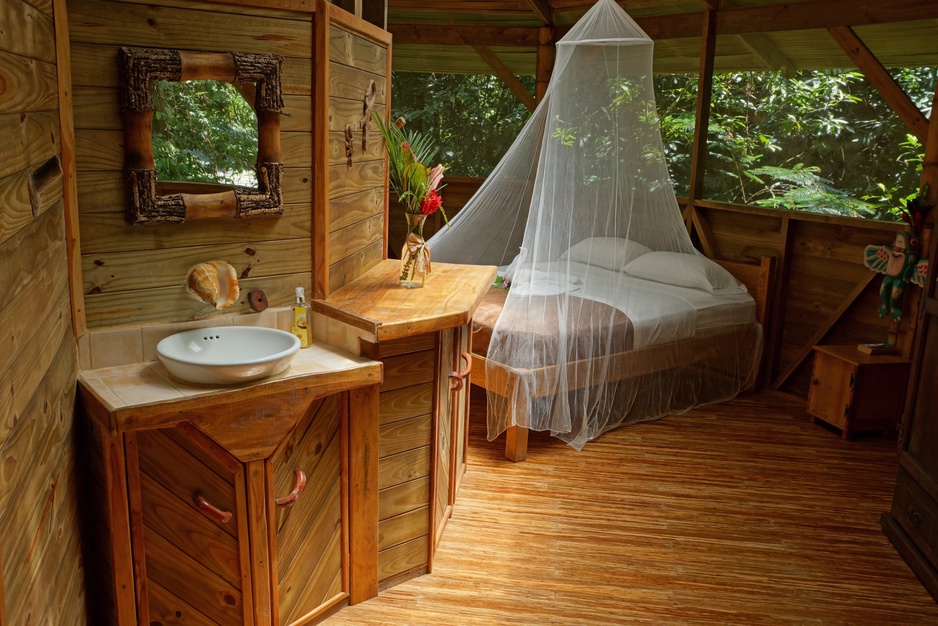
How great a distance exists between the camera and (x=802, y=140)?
465cm

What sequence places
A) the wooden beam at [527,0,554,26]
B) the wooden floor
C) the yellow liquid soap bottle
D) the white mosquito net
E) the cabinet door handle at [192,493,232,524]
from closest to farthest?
the cabinet door handle at [192,493,232,524], the yellow liquid soap bottle, the wooden floor, the white mosquito net, the wooden beam at [527,0,554,26]

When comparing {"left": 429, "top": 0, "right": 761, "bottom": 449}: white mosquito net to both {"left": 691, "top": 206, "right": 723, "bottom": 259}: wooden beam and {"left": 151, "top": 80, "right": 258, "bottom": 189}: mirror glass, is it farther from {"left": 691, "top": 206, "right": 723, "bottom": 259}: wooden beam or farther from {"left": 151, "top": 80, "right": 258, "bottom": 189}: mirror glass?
{"left": 151, "top": 80, "right": 258, "bottom": 189}: mirror glass

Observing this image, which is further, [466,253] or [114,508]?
[466,253]

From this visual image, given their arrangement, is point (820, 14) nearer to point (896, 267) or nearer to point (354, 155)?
point (896, 267)

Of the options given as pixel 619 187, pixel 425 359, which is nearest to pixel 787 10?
pixel 619 187

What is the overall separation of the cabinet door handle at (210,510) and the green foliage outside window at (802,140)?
7.71 feet

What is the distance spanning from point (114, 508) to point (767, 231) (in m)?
4.09

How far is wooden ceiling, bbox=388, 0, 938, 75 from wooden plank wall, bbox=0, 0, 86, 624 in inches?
156

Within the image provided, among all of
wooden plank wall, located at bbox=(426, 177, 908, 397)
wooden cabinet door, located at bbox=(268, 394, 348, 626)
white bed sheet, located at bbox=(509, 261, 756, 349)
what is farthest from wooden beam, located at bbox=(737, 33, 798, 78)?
wooden cabinet door, located at bbox=(268, 394, 348, 626)

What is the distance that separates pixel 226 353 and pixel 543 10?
4.28 metres

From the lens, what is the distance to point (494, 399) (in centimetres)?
374

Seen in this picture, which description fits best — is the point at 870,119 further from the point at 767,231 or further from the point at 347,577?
the point at 347,577

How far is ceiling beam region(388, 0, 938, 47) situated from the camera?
4062 millimetres

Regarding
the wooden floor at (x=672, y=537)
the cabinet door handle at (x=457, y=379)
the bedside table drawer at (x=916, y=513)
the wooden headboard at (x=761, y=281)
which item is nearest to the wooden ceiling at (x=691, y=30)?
the wooden headboard at (x=761, y=281)
